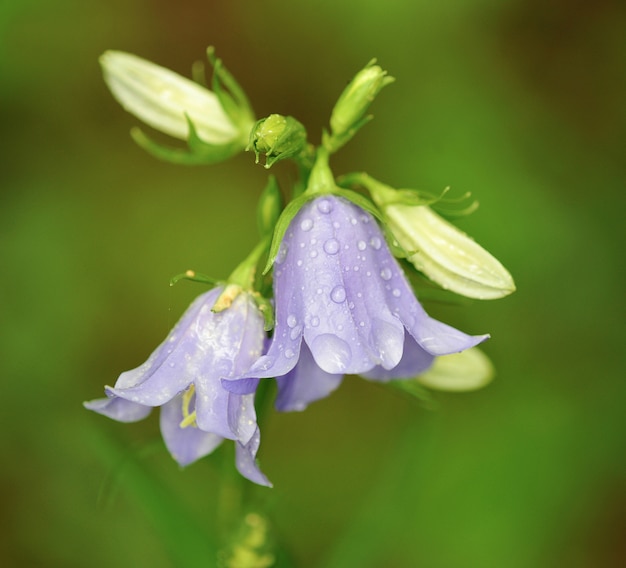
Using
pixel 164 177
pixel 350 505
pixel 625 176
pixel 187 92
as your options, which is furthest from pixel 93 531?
pixel 625 176

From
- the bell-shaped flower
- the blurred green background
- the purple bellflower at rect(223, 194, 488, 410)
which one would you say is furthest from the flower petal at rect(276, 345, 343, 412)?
the blurred green background

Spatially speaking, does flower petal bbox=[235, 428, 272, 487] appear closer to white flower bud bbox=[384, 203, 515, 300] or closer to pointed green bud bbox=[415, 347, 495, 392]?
white flower bud bbox=[384, 203, 515, 300]

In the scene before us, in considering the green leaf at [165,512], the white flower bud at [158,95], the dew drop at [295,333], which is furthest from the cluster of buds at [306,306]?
the green leaf at [165,512]

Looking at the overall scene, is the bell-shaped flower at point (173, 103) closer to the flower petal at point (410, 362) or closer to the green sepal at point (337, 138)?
the green sepal at point (337, 138)

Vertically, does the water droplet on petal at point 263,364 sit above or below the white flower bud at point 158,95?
below

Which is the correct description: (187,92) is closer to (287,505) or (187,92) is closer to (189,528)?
(189,528)

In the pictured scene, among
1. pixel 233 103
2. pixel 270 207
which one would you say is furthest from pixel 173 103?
pixel 270 207

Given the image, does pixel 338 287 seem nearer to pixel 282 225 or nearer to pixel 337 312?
pixel 337 312
